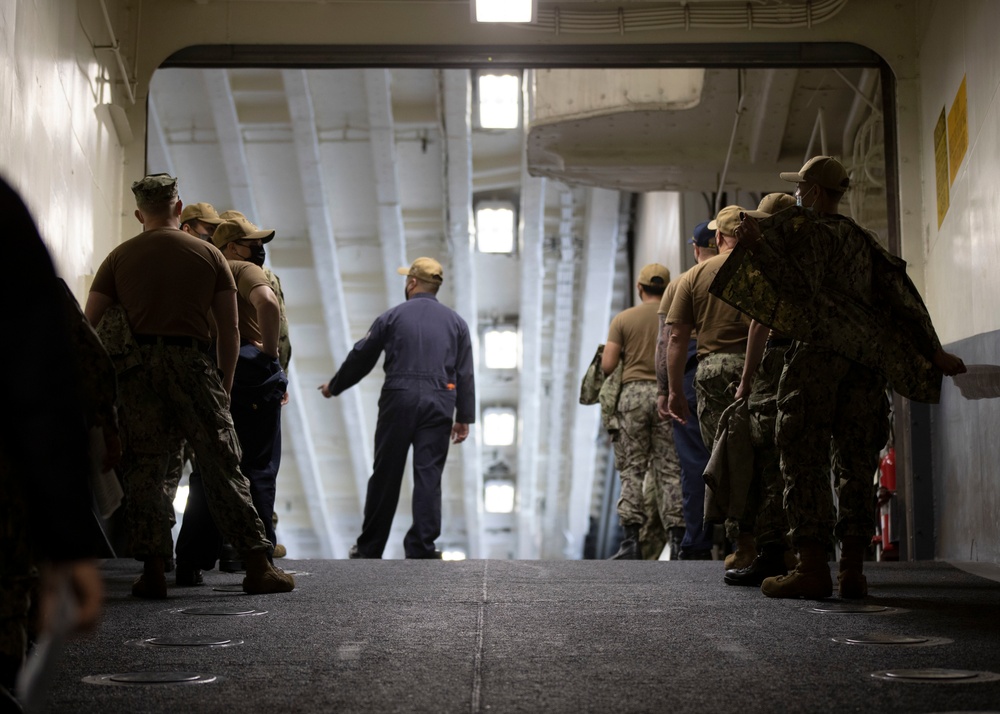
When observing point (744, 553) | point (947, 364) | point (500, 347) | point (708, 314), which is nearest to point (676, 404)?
point (708, 314)

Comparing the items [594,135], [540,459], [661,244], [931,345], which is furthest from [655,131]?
[540,459]

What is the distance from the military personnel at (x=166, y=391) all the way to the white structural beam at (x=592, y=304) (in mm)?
7983

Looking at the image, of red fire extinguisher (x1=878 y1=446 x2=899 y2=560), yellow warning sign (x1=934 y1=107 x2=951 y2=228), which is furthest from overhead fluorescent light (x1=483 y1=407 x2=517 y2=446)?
yellow warning sign (x1=934 y1=107 x2=951 y2=228)

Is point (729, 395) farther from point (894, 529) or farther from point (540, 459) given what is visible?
point (540, 459)

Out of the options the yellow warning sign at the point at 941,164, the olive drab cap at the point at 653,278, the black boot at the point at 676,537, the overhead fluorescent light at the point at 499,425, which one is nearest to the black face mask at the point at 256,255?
the olive drab cap at the point at 653,278

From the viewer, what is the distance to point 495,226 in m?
11.9

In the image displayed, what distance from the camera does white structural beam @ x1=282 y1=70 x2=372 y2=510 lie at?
9.39 meters

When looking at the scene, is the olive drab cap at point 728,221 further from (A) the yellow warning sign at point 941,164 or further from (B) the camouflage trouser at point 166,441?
(B) the camouflage trouser at point 166,441

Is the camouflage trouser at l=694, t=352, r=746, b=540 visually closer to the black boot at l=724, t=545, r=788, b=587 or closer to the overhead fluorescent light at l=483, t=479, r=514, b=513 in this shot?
the black boot at l=724, t=545, r=788, b=587

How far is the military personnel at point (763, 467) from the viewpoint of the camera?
13.4ft

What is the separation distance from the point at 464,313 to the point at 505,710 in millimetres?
10141

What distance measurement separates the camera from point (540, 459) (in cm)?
1568

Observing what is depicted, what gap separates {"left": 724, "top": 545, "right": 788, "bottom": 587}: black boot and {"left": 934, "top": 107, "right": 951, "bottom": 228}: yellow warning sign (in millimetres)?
2313

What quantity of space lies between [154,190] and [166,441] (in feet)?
2.65
